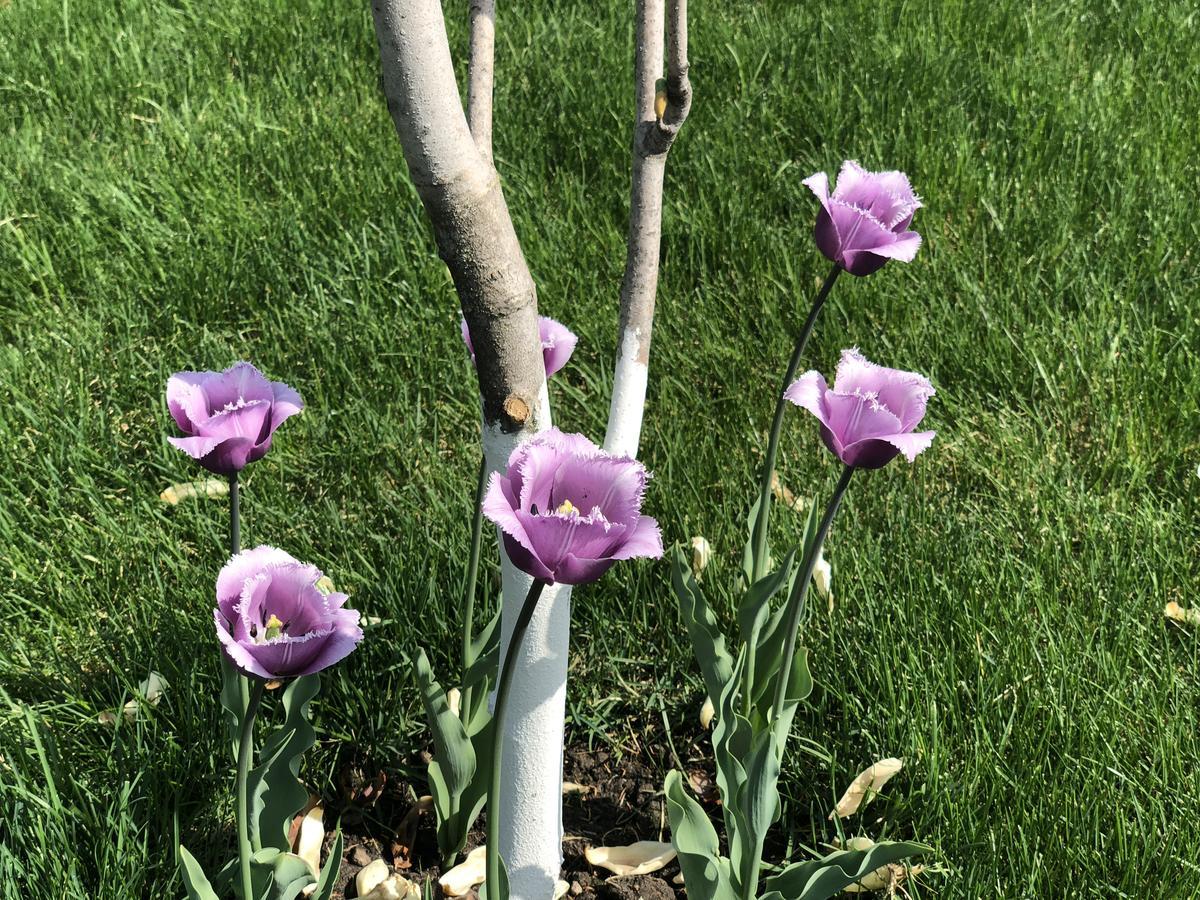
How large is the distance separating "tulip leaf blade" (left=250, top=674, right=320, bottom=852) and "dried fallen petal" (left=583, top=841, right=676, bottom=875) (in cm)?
43

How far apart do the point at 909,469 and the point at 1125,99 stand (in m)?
1.57

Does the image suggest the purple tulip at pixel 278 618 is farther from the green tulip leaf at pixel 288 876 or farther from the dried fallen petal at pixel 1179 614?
the dried fallen petal at pixel 1179 614

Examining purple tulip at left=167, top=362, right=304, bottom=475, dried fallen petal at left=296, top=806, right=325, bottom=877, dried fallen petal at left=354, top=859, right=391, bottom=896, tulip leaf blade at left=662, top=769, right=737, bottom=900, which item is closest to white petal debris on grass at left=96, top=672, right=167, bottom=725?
dried fallen petal at left=296, top=806, right=325, bottom=877

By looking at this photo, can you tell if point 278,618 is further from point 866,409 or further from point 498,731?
point 866,409

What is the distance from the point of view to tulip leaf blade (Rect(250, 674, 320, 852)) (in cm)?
118

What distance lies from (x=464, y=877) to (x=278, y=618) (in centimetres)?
56

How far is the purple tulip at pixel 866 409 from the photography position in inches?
44.2

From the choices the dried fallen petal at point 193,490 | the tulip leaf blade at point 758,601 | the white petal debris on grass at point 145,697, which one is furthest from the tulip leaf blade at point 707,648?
the dried fallen petal at point 193,490

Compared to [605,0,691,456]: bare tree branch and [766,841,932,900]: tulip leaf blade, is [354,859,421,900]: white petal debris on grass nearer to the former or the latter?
[766,841,932,900]: tulip leaf blade

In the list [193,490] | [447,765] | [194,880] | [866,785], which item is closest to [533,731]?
[447,765]

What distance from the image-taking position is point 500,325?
1134 mm

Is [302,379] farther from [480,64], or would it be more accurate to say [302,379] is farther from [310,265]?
[480,64]

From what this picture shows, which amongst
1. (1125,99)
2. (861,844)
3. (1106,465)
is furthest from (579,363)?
Answer: (1125,99)

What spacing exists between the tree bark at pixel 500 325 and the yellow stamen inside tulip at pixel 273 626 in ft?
0.87
